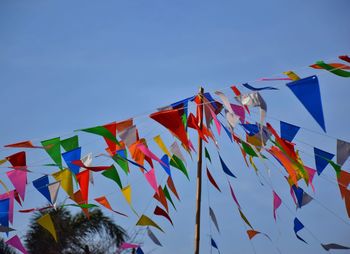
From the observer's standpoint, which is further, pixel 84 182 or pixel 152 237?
pixel 152 237

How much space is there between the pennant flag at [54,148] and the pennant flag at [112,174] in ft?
2.03

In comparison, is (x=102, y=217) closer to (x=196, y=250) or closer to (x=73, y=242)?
(x=73, y=242)

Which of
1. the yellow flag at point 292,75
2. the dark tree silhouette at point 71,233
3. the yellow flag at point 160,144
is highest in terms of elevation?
the yellow flag at point 292,75

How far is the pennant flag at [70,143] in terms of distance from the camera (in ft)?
26.2

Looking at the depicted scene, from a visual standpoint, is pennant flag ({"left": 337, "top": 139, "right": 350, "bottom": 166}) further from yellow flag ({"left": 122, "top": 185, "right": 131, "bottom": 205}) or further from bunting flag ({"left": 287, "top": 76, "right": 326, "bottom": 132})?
yellow flag ({"left": 122, "top": 185, "right": 131, "bottom": 205})

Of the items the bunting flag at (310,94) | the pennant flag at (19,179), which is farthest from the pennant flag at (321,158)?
the pennant flag at (19,179)

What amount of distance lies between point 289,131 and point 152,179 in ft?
6.55

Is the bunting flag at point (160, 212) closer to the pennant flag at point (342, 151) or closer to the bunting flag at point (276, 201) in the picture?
the bunting flag at point (276, 201)

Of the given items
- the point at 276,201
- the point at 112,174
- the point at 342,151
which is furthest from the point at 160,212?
the point at 342,151

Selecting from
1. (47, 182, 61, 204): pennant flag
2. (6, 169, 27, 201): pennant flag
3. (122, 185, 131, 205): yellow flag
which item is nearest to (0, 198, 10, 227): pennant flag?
(6, 169, 27, 201): pennant flag

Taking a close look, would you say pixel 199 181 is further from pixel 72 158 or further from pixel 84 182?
pixel 72 158

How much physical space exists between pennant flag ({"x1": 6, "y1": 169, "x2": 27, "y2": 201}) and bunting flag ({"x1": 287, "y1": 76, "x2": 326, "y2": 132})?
3648mm

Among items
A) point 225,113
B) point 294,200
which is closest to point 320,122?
point 225,113

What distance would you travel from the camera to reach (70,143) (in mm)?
8055
